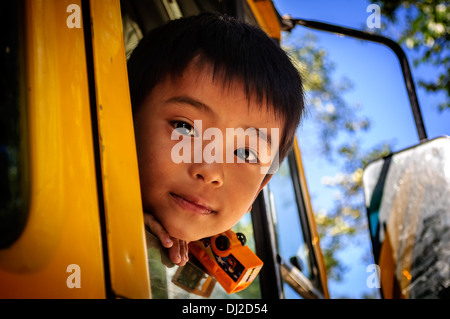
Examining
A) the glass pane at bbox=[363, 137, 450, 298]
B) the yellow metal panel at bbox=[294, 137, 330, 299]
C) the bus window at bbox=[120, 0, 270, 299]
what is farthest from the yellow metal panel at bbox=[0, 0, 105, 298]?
the yellow metal panel at bbox=[294, 137, 330, 299]

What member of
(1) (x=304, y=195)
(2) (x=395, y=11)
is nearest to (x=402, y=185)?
(1) (x=304, y=195)

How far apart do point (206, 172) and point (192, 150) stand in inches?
2.9

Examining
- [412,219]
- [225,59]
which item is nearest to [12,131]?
A: [225,59]

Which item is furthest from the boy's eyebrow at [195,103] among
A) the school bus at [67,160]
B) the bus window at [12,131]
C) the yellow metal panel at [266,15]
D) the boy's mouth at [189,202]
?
the yellow metal panel at [266,15]

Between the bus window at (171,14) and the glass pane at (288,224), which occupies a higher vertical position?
the bus window at (171,14)

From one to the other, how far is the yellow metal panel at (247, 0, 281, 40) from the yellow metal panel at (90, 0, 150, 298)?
136 cm

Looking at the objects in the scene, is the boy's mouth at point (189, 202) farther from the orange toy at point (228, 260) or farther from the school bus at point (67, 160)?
the school bus at point (67, 160)

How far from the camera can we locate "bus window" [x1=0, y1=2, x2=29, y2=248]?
62 centimetres

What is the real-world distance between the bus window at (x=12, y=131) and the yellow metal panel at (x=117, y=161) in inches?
4.7

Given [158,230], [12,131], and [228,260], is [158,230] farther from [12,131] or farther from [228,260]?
[12,131]

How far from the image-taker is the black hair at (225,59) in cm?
120

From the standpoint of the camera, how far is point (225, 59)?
1.21 meters

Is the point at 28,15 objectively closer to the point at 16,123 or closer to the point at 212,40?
the point at 16,123

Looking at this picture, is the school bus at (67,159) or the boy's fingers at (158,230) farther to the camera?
the boy's fingers at (158,230)
